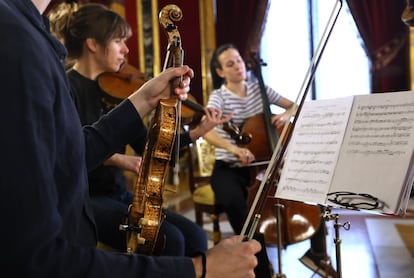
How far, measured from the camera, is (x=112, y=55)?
156cm

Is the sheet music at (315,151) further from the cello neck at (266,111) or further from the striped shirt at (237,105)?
the striped shirt at (237,105)

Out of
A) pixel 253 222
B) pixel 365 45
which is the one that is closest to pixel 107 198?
pixel 253 222

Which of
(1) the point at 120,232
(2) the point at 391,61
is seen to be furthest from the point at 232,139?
(2) the point at 391,61

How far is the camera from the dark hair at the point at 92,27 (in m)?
1.51

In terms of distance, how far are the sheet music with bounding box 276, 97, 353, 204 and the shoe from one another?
885mm

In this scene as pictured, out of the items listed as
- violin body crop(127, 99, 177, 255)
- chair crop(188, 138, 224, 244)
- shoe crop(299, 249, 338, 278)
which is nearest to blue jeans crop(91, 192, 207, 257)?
violin body crop(127, 99, 177, 255)

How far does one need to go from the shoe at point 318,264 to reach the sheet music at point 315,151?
2.90ft

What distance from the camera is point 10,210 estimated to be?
53cm

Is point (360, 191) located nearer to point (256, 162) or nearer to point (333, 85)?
point (256, 162)

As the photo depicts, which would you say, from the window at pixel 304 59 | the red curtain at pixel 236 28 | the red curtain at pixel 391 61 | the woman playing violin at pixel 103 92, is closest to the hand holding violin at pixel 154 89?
the woman playing violin at pixel 103 92

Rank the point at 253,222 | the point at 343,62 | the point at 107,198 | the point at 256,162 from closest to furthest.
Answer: the point at 253,222 → the point at 107,198 → the point at 256,162 → the point at 343,62

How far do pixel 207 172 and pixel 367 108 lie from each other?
167 cm

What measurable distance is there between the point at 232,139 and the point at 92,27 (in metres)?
0.92

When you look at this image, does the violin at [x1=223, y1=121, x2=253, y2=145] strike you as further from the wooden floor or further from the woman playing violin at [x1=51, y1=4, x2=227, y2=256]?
the wooden floor
